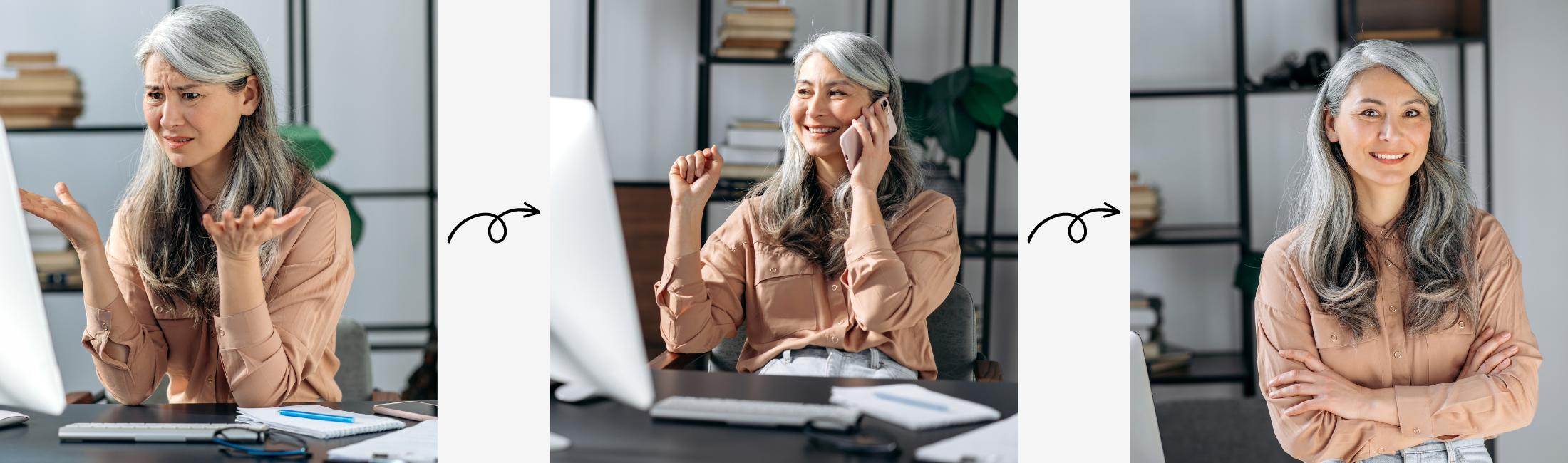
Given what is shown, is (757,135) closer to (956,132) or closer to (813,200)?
(813,200)

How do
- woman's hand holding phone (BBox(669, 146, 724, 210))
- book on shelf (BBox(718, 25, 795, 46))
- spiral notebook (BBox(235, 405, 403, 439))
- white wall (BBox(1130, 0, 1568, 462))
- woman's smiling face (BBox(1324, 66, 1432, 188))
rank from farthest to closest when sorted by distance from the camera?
1. white wall (BBox(1130, 0, 1568, 462))
2. woman's smiling face (BBox(1324, 66, 1432, 188))
3. book on shelf (BBox(718, 25, 795, 46))
4. woman's hand holding phone (BBox(669, 146, 724, 210))
5. spiral notebook (BBox(235, 405, 403, 439))

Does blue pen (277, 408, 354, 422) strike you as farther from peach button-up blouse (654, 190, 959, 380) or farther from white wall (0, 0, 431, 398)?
white wall (0, 0, 431, 398)

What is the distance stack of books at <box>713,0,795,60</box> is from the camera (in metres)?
1.38

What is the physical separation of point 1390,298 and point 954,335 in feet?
2.20

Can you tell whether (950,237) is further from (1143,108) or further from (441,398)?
(1143,108)

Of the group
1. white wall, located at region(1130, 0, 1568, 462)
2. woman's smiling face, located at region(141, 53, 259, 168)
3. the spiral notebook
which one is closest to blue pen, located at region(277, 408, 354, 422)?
the spiral notebook

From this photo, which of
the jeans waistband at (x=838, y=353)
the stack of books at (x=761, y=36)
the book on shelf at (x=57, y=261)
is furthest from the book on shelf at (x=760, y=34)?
the book on shelf at (x=57, y=261)

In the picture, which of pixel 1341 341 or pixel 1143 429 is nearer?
pixel 1143 429

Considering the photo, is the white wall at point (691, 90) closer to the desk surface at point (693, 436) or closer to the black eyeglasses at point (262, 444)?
the desk surface at point (693, 436)

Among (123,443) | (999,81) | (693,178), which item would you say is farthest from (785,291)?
(123,443)

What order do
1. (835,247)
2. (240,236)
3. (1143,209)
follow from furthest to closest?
(1143,209) < (835,247) < (240,236)

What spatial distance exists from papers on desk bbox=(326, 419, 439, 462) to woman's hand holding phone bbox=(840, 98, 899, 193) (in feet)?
2.28

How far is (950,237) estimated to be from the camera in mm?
1599

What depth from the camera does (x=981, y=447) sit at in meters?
0.92
